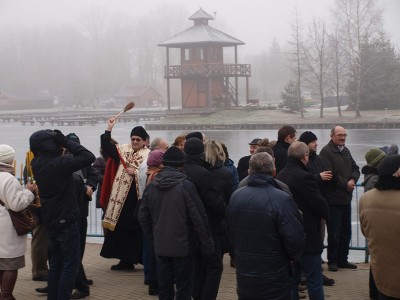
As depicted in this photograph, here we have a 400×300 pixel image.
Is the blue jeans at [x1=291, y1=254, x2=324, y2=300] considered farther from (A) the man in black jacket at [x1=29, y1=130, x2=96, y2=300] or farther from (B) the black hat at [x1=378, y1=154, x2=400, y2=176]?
(A) the man in black jacket at [x1=29, y1=130, x2=96, y2=300]

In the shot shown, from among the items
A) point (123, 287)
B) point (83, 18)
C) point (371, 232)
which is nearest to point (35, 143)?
point (123, 287)

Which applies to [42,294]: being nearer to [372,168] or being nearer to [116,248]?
[116,248]

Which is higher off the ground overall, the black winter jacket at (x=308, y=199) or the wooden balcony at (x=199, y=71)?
the wooden balcony at (x=199, y=71)

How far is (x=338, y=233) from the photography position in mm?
9203

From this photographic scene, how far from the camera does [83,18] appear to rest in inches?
7717

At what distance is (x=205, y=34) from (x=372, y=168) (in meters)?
67.2

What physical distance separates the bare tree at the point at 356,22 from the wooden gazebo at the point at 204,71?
10139mm

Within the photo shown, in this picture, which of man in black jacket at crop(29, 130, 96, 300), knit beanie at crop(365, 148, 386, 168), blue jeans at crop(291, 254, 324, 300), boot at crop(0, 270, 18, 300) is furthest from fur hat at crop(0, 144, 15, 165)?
knit beanie at crop(365, 148, 386, 168)

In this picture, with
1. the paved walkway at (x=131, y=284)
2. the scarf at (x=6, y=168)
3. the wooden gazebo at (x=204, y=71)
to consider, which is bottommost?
the paved walkway at (x=131, y=284)

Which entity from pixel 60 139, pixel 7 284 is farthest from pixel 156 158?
pixel 7 284

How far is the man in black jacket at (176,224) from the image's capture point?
6.53m

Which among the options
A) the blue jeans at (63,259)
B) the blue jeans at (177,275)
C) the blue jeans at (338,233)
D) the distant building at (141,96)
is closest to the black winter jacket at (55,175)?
the blue jeans at (63,259)

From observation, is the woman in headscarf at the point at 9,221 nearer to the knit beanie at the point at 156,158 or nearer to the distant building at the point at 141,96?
the knit beanie at the point at 156,158

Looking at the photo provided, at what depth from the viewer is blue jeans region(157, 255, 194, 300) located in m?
6.62
